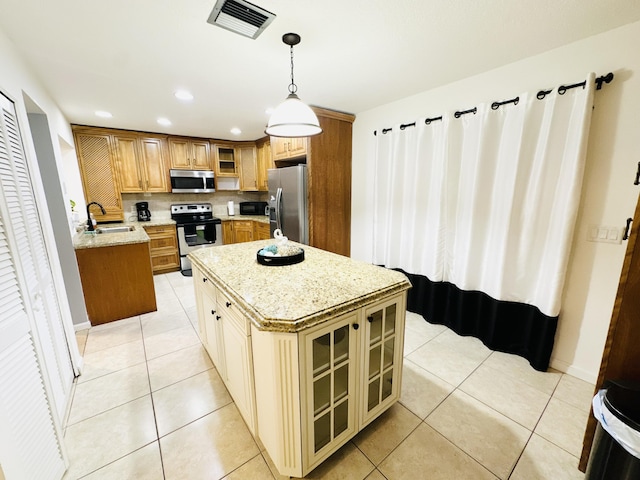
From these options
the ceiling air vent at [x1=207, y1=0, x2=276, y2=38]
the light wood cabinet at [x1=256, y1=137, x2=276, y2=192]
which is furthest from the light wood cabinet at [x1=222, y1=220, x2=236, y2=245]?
the ceiling air vent at [x1=207, y1=0, x2=276, y2=38]

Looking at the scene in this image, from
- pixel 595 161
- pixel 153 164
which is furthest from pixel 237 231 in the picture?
pixel 595 161

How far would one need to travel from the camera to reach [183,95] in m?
2.65

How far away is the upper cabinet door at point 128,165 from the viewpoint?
4.06 meters

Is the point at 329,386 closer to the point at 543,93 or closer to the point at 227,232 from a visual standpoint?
the point at 543,93

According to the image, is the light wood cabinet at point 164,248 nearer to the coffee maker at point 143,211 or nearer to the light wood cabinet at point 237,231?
the coffee maker at point 143,211

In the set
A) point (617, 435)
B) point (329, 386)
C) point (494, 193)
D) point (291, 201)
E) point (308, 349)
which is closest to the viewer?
point (617, 435)

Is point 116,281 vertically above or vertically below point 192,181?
below

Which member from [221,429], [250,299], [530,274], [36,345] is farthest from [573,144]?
[36,345]

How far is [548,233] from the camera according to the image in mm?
1948

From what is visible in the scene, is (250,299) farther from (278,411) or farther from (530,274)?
(530,274)

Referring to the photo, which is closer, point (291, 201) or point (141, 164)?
point (291, 201)

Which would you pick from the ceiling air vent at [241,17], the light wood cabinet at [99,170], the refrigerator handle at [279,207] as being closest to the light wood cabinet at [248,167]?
the refrigerator handle at [279,207]

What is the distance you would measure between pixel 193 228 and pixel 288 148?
2.35 meters

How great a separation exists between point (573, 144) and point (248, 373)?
8.17 feet
